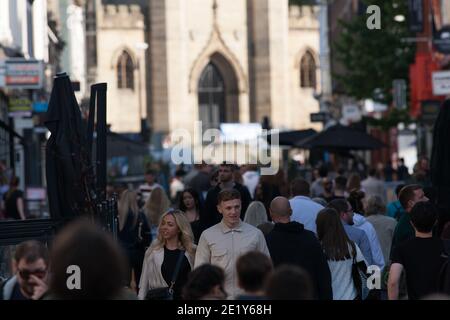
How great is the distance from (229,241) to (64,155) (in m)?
2.60

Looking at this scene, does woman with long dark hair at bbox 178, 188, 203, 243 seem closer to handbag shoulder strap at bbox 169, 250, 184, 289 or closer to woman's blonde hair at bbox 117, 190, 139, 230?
woman's blonde hair at bbox 117, 190, 139, 230

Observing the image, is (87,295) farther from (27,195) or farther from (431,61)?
(431,61)

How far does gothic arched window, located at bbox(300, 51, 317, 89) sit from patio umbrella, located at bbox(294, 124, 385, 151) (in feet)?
179

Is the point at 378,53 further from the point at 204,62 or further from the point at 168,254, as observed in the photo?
the point at 204,62

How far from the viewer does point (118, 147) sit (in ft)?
101

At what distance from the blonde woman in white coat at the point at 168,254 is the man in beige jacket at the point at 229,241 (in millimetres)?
265

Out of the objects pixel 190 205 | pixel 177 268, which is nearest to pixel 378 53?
pixel 190 205

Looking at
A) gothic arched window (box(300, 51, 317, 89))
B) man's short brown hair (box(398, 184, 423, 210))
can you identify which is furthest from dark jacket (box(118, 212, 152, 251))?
gothic arched window (box(300, 51, 317, 89))

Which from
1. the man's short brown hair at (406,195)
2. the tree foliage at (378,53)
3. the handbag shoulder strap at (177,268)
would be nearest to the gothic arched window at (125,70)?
the tree foliage at (378,53)

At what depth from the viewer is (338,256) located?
10.2m

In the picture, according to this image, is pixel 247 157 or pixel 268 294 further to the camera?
pixel 247 157

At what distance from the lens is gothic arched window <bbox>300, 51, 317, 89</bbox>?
81438mm
